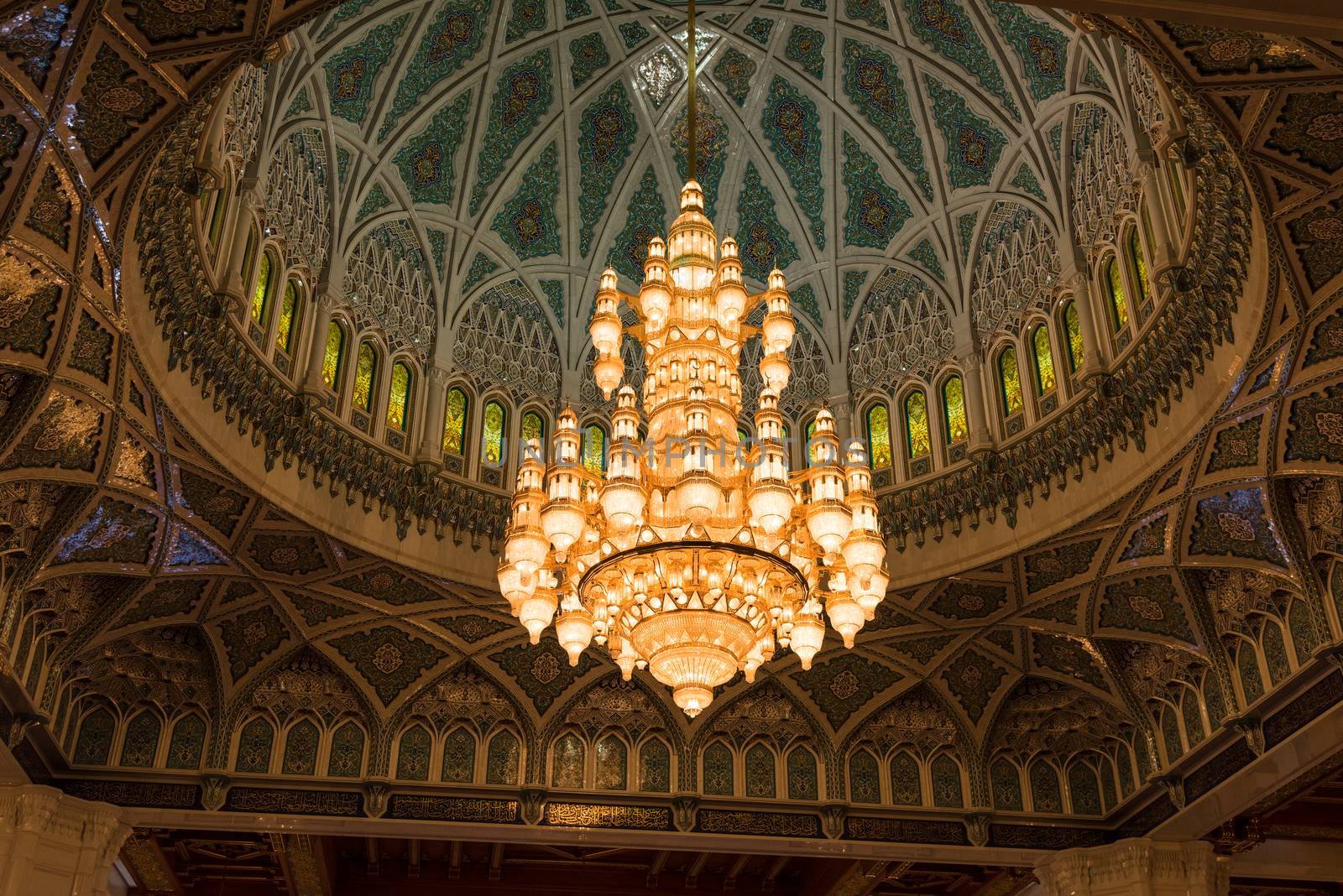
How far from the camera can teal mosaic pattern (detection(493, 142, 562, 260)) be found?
15664mm

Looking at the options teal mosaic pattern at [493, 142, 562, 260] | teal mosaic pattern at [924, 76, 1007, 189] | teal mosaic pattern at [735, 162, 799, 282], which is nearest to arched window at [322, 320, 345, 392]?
teal mosaic pattern at [493, 142, 562, 260]

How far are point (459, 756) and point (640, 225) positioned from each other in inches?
261

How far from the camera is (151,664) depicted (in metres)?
14.2

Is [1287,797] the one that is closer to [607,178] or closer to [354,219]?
[607,178]

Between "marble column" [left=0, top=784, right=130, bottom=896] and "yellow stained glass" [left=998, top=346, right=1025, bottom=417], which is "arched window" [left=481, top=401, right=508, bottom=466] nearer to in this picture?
"marble column" [left=0, top=784, right=130, bottom=896]

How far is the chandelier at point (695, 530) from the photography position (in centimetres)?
891

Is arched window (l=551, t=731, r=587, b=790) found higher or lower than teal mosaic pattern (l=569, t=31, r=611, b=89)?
lower

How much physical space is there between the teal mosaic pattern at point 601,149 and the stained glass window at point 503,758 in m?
5.83

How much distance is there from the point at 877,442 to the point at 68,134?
367 inches

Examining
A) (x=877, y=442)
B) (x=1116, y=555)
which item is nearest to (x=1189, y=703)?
(x=1116, y=555)

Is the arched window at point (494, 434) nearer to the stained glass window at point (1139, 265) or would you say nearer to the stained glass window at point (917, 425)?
the stained glass window at point (917, 425)

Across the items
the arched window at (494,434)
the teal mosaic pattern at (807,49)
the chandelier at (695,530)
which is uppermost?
the teal mosaic pattern at (807,49)

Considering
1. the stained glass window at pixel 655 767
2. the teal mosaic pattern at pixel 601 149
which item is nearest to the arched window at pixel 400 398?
the teal mosaic pattern at pixel 601 149

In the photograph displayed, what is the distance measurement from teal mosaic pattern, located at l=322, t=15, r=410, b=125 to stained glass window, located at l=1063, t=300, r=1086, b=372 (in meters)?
7.61
